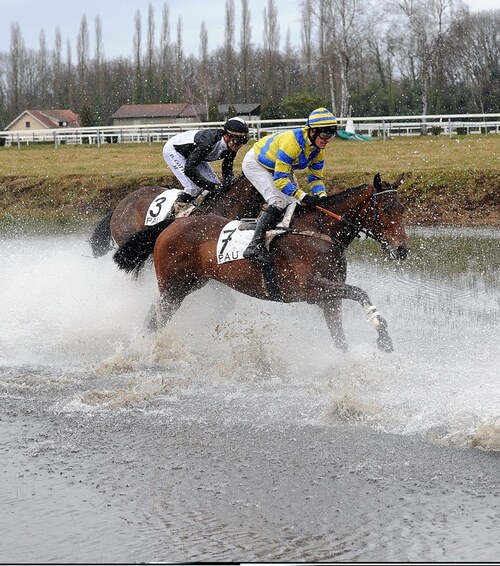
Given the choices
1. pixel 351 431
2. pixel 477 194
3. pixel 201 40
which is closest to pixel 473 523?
pixel 351 431

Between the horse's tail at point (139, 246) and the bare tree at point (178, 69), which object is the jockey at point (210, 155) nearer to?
the horse's tail at point (139, 246)

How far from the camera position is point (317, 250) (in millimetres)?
10969

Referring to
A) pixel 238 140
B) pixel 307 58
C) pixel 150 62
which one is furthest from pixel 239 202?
pixel 150 62

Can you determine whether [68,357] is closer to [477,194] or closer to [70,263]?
[70,263]

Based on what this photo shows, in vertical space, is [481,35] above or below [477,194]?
above

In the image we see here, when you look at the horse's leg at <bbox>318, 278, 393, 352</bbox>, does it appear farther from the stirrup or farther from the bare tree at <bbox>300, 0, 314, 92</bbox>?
the bare tree at <bbox>300, 0, 314, 92</bbox>

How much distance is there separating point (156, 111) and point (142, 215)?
6450 centimetres

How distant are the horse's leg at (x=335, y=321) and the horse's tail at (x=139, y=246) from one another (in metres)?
2.66

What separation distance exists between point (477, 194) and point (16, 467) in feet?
61.9

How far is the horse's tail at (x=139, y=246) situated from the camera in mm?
12995

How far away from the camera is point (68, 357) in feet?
39.7

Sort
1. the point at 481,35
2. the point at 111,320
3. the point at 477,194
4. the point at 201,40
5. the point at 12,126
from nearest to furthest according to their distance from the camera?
the point at 111,320 → the point at 477,194 → the point at 481,35 → the point at 201,40 → the point at 12,126

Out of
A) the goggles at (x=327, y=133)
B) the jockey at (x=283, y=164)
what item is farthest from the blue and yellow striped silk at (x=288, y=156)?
the goggles at (x=327, y=133)

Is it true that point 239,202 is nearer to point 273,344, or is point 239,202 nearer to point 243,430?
point 273,344
